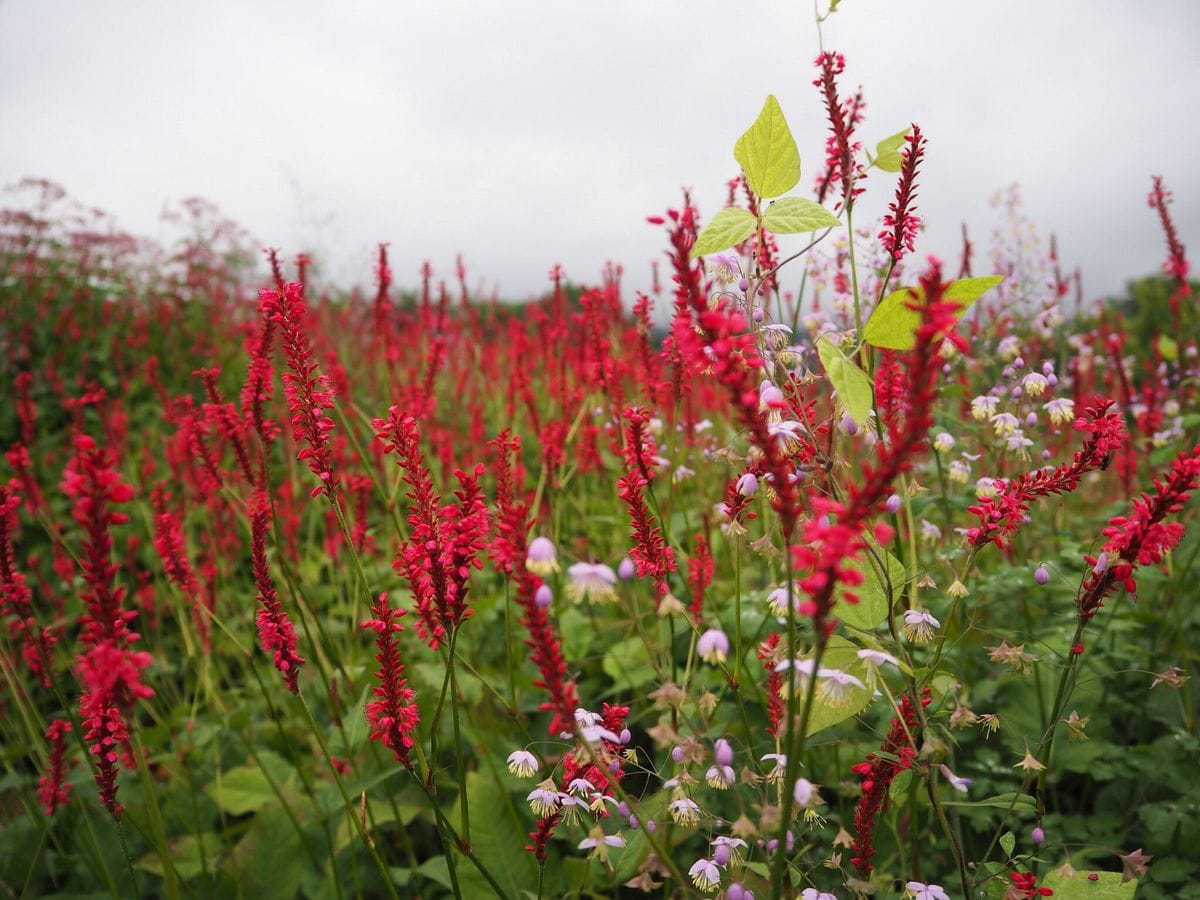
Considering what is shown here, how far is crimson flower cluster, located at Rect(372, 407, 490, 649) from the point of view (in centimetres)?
117

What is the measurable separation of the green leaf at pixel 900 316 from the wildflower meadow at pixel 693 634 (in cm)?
1

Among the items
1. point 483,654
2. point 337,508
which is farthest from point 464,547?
point 483,654

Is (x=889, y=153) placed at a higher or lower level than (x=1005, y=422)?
higher

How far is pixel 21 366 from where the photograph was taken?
6289 mm

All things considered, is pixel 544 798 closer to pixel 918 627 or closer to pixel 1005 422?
pixel 918 627

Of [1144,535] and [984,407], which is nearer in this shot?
[1144,535]

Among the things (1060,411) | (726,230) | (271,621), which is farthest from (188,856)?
(1060,411)

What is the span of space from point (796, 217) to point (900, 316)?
10.7 inches

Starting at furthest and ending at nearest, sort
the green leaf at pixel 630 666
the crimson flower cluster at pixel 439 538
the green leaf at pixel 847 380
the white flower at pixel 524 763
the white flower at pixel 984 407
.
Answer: the green leaf at pixel 630 666, the white flower at pixel 984 407, the white flower at pixel 524 763, the crimson flower cluster at pixel 439 538, the green leaf at pixel 847 380

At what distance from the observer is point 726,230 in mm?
1236

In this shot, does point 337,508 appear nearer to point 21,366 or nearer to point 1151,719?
point 1151,719

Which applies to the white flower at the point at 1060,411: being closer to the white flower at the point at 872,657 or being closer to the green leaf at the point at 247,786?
the white flower at the point at 872,657

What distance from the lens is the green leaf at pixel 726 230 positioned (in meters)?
1.21

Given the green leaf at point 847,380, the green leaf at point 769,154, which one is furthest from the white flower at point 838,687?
the green leaf at point 769,154
